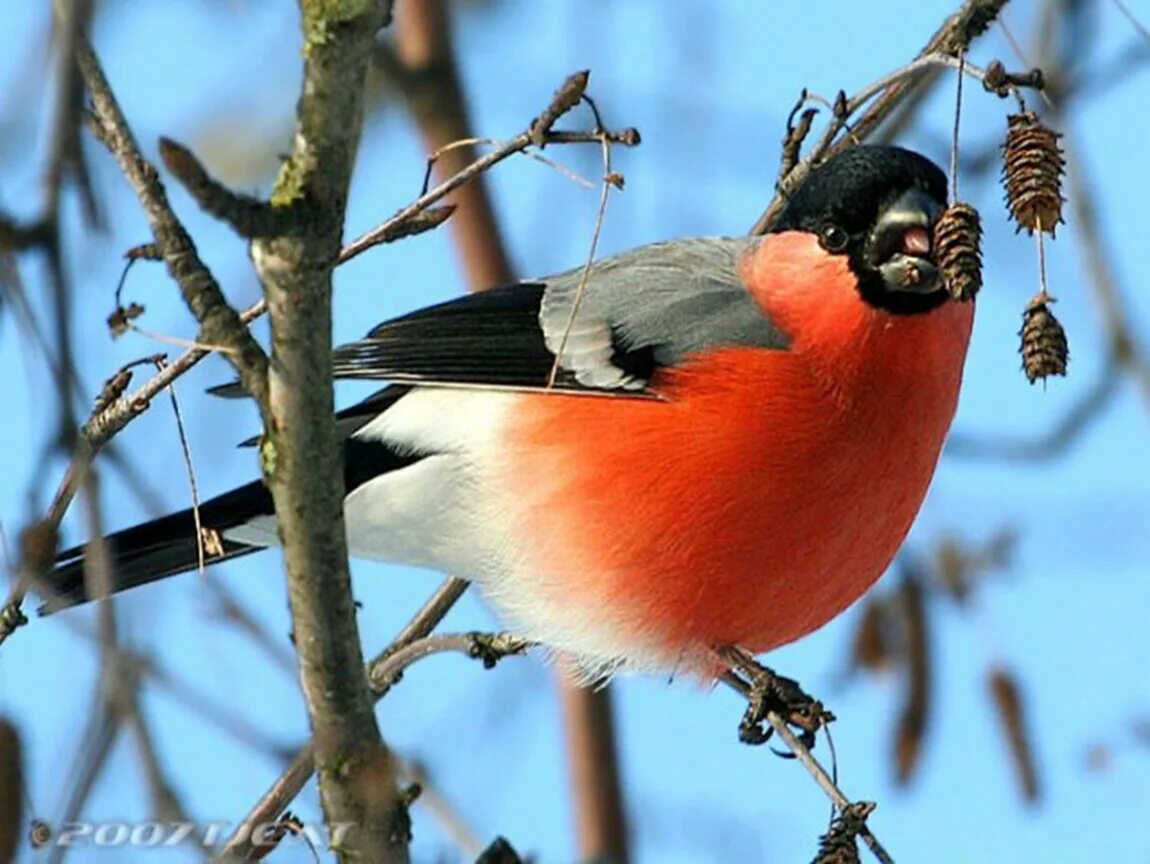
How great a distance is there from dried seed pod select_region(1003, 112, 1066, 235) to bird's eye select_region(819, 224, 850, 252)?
1.17 metres

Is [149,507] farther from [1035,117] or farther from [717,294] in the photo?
[717,294]

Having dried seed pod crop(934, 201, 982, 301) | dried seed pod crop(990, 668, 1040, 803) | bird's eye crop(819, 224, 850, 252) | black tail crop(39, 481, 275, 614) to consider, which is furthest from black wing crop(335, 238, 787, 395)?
dried seed pod crop(934, 201, 982, 301)

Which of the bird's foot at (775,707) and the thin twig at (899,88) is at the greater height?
the thin twig at (899,88)

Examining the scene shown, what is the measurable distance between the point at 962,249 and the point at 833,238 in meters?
1.11

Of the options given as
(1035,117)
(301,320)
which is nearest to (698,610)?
(1035,117)

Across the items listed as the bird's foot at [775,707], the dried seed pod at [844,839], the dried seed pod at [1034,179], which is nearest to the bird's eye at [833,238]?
the bird's foot at [775,707]

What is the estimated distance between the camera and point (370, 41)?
1.83 m

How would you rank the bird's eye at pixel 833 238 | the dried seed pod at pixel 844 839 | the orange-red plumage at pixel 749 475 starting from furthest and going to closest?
the bird's eye at pixel 833 238 → the orange-red plumage at pixel 749 475 → the dried seed pod at pixel 844 839

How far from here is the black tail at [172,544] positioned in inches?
126

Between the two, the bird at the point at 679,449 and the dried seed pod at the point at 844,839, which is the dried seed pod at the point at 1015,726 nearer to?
the bird at the point at 679,449

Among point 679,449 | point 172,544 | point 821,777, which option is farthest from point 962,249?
point 172,544

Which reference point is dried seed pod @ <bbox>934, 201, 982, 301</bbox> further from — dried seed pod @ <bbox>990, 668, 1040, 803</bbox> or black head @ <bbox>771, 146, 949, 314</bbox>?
A: dried seed pod @ <bbox>990, 668, 1040, 803</bbox>

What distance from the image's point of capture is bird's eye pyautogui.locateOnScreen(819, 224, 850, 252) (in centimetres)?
337

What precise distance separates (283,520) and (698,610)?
138 cm
